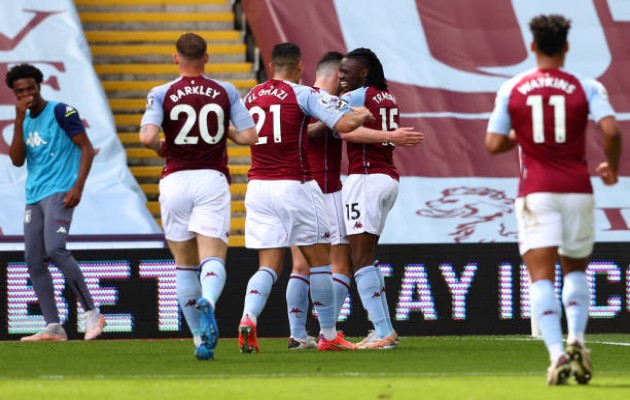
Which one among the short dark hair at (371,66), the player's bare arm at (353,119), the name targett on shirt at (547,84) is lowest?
the player's bare arm at (353,119)

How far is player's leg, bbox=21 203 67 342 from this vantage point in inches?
481

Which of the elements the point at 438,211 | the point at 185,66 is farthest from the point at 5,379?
the point at 438,211

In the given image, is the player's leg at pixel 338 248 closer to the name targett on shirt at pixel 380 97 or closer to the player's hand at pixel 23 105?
the name targett on shirt at pixel 380 97

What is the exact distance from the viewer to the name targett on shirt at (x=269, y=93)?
33.9ft

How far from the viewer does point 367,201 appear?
35.9 feet

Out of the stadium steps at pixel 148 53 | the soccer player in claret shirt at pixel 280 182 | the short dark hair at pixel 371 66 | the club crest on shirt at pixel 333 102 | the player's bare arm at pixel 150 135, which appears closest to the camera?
the player's bare arm at pixel 150 135

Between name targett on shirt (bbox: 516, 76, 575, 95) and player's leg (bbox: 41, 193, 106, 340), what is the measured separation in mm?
5121

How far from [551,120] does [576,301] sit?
92cm

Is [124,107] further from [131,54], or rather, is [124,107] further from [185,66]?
[185,66]

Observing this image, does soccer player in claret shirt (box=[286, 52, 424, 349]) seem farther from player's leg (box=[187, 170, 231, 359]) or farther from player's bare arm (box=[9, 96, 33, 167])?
player's bare arm (box=[9, 96, 33, 167])

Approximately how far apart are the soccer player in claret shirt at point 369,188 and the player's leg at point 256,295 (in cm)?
77

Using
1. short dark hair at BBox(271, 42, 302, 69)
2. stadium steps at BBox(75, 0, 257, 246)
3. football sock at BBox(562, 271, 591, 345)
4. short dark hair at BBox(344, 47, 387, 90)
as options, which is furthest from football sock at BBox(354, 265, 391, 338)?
stadium steps at BBox(75, 0, 257, 246)

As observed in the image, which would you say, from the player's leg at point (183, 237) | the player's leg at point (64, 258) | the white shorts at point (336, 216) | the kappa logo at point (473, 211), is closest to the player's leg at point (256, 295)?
the player's leg at point (183, 237)

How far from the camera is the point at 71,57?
1786 centimetres
